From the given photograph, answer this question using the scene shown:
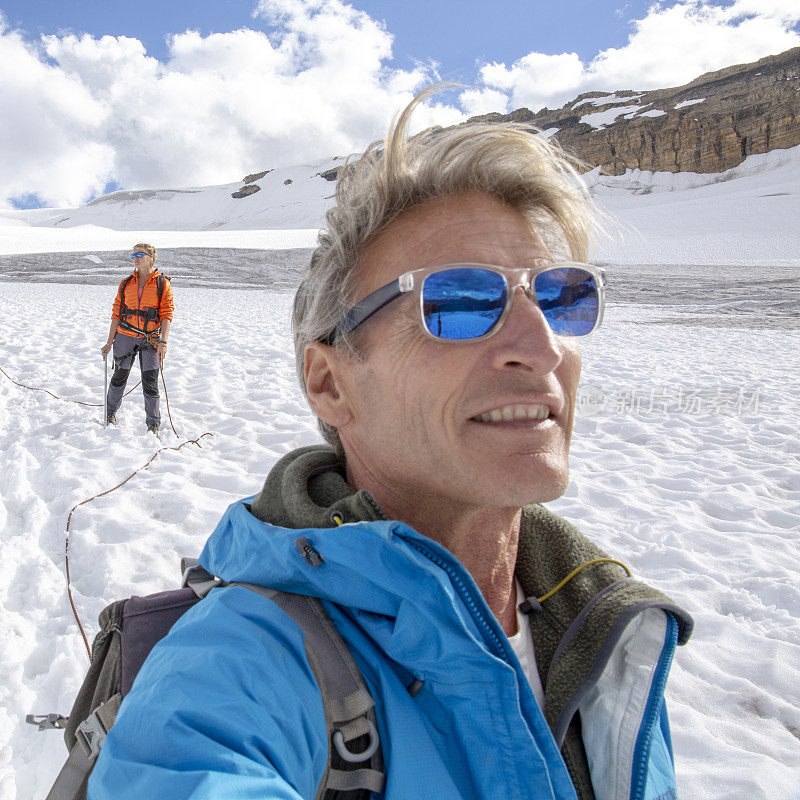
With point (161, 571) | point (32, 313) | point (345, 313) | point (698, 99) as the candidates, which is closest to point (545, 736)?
point (345, 313)

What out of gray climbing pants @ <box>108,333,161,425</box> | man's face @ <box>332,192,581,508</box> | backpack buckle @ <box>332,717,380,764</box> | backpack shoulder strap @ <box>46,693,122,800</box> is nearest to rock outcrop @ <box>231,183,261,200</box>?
gray climbing pants @ <box>108,333,161,425</box>

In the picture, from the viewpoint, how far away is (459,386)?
122cm

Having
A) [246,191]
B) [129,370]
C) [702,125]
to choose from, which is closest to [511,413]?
[129,370]

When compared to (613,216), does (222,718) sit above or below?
below

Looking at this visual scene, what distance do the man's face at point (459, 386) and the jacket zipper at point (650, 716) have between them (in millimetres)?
385

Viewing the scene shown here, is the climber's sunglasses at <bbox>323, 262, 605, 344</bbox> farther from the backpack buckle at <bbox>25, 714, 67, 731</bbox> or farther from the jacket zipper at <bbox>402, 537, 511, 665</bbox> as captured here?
the backpack buckle at <bbox>25, 714, 67, 731</bbox>

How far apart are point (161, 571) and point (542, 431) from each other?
2.62 metres

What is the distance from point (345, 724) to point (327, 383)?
0.81m

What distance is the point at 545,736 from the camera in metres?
0.94

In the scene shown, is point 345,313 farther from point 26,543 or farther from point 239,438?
point 239,438

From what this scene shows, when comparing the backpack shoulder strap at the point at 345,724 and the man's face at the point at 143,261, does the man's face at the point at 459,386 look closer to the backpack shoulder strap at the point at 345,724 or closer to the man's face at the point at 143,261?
the backpack shoulder strap at the point at 345,724

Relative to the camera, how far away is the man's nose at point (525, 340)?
123cm

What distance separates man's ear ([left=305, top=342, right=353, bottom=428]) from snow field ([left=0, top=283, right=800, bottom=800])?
165 cm

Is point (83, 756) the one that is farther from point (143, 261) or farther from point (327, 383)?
point (143, 261)
